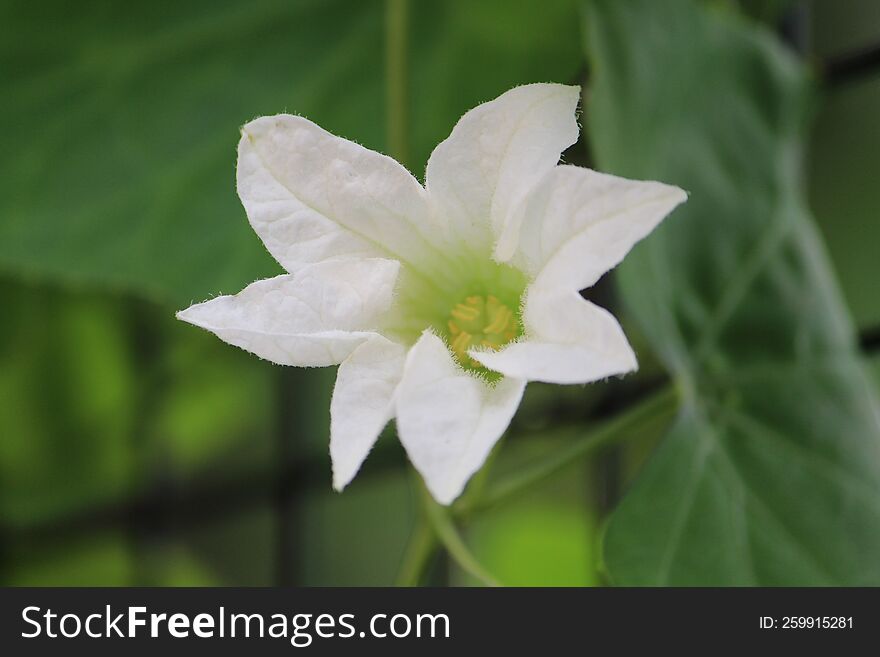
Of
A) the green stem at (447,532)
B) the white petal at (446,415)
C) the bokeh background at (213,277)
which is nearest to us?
the white petal at (446,415)

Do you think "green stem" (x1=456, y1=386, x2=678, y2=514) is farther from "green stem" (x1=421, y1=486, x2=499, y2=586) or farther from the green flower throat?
the green flower throat

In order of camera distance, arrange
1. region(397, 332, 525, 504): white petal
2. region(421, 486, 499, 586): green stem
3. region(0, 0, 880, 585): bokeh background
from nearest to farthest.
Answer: region(397, 332, 525, 504): white petal < region(421, 486, 499, 586): green stem < region(0, 0, 880, 585): bokeh background

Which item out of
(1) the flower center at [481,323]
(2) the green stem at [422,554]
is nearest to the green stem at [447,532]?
(2) the green stem at [422,554]

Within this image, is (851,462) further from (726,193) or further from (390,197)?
(390,197)

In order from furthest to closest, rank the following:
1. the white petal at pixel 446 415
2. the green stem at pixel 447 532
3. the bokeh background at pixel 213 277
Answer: the bokeh background at pixel 213 277
the green stem at pixel 447 532
the white petal at pixel 446 415

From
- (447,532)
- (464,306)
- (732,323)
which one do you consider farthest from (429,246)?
(732,323)

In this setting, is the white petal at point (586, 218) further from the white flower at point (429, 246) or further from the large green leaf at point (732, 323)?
the large green leaf at point (732, 323)

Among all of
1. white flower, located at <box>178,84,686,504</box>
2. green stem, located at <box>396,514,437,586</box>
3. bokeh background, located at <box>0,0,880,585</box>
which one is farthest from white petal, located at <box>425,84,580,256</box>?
green stem, located at <box>396,514,437,586</box>
